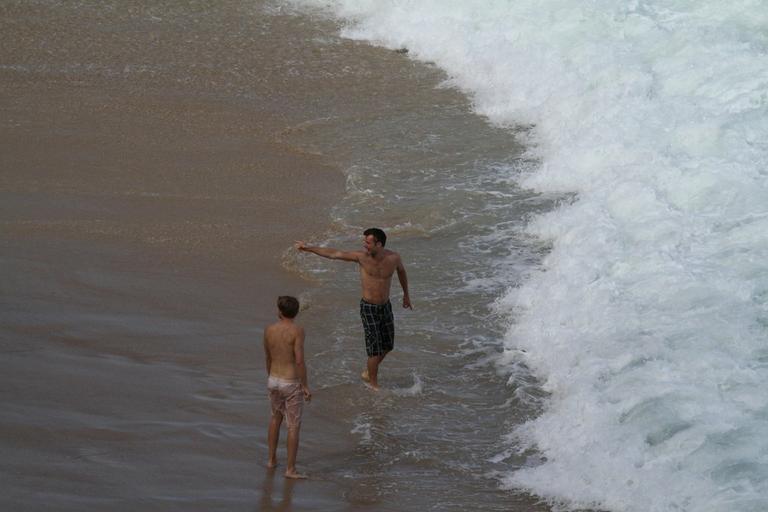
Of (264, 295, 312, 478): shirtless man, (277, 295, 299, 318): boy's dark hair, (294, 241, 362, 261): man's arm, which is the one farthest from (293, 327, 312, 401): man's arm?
(294, 241, 362, 261): man's arm

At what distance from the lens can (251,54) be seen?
720 inches

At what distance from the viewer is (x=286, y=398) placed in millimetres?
7723

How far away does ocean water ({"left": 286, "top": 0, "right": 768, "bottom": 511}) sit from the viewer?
794cm

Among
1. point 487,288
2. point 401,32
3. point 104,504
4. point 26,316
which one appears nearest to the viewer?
point 104,504

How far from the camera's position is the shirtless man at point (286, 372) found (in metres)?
7.65

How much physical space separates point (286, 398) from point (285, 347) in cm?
32

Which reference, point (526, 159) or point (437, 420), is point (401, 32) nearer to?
point (526, 159)

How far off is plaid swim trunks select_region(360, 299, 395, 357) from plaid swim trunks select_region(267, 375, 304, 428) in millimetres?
1375

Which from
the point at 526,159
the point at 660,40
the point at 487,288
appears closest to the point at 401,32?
the point at 660,40

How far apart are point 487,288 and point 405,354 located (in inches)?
61.6

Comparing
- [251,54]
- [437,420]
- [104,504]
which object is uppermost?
[251,54]

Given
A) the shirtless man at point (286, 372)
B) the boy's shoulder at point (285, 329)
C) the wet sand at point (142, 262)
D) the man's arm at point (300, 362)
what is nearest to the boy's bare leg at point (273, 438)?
the shirtless man at point (286, 372)

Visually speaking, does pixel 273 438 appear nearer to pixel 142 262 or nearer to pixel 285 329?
pixel 285 329

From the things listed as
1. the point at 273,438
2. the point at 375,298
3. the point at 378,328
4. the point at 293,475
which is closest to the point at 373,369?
the point at 378,328
